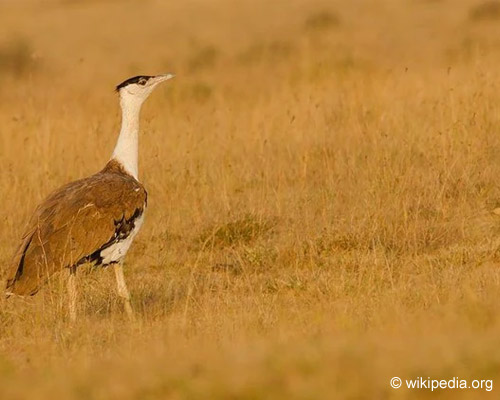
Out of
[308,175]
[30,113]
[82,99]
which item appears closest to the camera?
[308,175]

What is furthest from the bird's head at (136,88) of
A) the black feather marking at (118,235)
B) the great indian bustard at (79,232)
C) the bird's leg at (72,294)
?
the bird's leg at (72,294)

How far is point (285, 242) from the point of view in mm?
8578

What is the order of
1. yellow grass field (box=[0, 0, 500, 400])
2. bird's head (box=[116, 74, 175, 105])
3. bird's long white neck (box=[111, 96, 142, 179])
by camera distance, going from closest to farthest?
yellow grass field (box=[0, 0, 500, 400])
bird's long white neck (box=[111, 96, 142, 179])
bird's head (box=[116, 74, 175, 105])

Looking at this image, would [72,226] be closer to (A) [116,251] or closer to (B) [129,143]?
(A) [116,251]

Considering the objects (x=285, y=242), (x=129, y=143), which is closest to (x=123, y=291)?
(x=129, y=143)

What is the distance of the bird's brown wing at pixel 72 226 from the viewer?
6.61m

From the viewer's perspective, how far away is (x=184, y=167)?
10.3 meters

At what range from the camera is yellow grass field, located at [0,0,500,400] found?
448cm

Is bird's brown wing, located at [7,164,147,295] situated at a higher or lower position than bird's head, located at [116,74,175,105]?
lower

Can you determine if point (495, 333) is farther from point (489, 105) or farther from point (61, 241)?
point (489, 105)

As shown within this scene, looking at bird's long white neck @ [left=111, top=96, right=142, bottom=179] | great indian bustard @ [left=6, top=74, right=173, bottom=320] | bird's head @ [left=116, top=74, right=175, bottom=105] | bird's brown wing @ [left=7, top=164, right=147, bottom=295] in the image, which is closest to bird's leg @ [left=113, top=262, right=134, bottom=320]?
great indian bustard @ [left=6, top=74, right=173, bottom=320]

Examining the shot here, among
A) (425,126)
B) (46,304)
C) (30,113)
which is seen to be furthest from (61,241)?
(30,113)

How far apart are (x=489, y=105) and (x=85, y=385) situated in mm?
6997

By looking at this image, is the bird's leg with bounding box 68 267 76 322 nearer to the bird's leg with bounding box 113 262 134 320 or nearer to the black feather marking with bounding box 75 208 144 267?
the black feather marking with bounding box 75 208 144 267
